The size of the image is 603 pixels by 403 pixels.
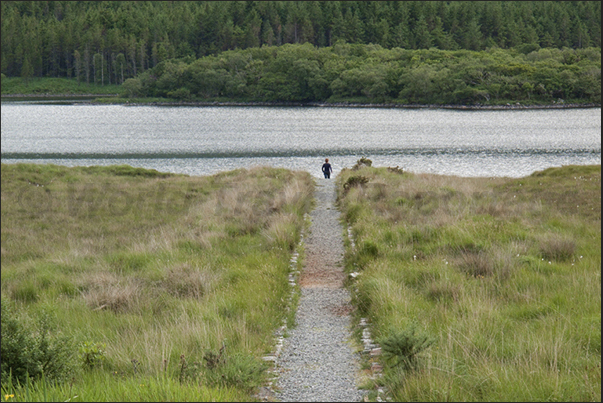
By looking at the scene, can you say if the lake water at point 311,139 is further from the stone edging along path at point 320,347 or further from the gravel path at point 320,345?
the stone edging along path at point 320,347

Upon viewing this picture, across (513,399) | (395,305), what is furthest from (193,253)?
(513,399)

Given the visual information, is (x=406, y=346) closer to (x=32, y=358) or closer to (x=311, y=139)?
(x=32, y=358)

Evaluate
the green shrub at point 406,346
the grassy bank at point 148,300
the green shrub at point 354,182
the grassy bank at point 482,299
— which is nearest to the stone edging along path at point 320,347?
the grassy bank at point 148,300

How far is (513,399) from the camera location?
5285 mm

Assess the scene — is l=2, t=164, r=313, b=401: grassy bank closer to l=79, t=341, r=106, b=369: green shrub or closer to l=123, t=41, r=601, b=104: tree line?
l=79, t=341, r=106, b=369: green shrub

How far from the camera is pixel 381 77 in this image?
140375mm

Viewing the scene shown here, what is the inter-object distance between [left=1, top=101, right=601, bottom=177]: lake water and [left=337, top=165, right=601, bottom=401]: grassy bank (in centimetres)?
3414

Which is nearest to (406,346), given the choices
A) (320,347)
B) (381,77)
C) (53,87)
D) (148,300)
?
(320,347)

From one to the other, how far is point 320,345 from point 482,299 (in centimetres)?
260

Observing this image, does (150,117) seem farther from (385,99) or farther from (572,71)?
(572,71)

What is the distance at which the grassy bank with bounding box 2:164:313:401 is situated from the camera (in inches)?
233

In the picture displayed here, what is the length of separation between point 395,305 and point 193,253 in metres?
6.06

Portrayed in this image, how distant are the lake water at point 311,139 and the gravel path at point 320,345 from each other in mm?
36302

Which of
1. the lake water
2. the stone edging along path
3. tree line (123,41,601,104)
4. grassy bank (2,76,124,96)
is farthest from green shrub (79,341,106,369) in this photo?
grassy bank (2,76,124,96)
